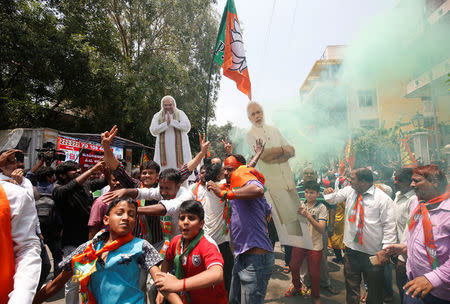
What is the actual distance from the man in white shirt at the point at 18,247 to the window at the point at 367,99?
3009 cm

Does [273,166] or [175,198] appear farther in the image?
[273,166]

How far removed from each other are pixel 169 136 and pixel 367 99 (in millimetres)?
28233

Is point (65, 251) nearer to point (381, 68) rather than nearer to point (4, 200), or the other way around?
point (4, 200)

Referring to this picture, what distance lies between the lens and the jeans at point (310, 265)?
3.65m

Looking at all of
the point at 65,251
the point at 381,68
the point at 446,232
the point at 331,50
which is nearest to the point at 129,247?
the point at 65,251

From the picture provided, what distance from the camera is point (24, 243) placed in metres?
1.60

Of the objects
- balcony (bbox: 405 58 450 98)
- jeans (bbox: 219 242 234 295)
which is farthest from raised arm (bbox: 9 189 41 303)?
balcony (bbox: 405 58 450 98)

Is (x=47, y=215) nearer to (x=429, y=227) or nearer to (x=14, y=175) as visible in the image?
(x=14, y=175)

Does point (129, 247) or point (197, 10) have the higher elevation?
point (197, 10)

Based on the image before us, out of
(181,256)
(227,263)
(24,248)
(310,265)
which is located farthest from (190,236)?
(310,265)

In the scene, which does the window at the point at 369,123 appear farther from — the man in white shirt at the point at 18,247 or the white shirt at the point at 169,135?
the man in white shirt at the point at 18,247

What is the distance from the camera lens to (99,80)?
1236cm

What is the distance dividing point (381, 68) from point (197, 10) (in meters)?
9.94

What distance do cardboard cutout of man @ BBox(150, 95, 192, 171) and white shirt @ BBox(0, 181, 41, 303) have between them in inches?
137
